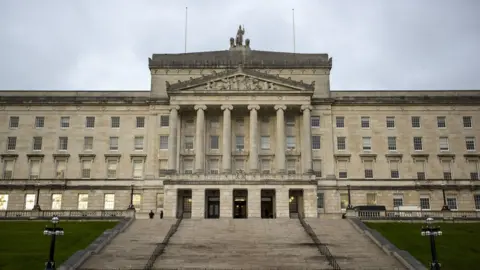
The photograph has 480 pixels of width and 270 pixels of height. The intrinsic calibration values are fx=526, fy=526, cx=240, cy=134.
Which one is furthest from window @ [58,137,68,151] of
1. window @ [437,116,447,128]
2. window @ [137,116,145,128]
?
window @ [437,116,447,128]

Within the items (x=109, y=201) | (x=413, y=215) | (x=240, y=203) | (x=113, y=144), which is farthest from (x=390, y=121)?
(x=109, y=201)

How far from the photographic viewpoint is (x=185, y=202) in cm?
7262

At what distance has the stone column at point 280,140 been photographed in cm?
7194

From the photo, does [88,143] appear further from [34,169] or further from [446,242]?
[446,242]

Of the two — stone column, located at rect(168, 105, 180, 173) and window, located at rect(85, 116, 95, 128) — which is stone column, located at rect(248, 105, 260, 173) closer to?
stone column, located at rect(168, 105, 180, 173)

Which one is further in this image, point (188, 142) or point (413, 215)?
point (188, 142)

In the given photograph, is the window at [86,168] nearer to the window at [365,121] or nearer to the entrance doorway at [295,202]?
the entrance doorway at [295,202]

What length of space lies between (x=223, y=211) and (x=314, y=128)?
19.4m

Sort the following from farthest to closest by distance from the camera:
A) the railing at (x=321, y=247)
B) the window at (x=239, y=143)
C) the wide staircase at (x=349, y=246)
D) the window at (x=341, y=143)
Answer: the window at (x=341, y=143) < the window at (x=239, y=143) < the wide staircase at (x=349, y=246) < the railing at (x=321, y=247)

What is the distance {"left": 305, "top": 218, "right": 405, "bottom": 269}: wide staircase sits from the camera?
41188mm

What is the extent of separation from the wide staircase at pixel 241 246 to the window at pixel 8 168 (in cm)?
3239

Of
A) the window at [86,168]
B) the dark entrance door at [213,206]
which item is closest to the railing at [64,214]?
the window at [86,168]

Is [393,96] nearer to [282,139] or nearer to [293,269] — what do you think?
[282,139]

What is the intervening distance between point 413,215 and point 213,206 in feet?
86.5
